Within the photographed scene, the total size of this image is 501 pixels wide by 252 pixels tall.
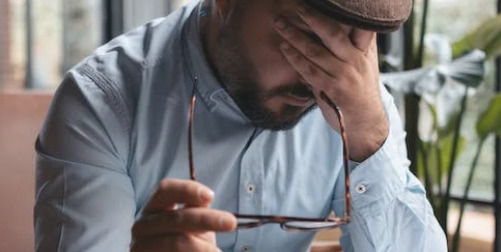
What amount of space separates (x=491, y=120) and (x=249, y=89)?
929 millimetres

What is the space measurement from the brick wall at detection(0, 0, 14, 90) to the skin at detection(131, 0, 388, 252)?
1329 mm

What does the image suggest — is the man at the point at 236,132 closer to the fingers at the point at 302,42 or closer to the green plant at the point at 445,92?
the fingers at the point at 302,42

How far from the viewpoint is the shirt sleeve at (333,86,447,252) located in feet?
3.19

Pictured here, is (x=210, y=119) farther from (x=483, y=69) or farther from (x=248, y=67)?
(x=483, y=69)

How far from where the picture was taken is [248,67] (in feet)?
2.89

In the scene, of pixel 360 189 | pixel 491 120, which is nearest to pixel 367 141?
pixel 360 189

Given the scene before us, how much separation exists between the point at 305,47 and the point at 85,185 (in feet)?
1.11

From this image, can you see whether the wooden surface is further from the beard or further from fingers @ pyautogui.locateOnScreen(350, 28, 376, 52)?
fingers @ pyautogui.locateOnScreen(350, 28, 376, 52)

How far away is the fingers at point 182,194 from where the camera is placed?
601mm

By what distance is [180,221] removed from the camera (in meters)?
0.60

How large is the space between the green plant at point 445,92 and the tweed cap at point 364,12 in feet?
2.52

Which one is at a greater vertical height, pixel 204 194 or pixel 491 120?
pixel 204 194

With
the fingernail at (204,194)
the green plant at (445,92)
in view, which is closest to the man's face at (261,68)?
the fingernail at (204,194)

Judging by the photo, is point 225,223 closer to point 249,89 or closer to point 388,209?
point 249,89
